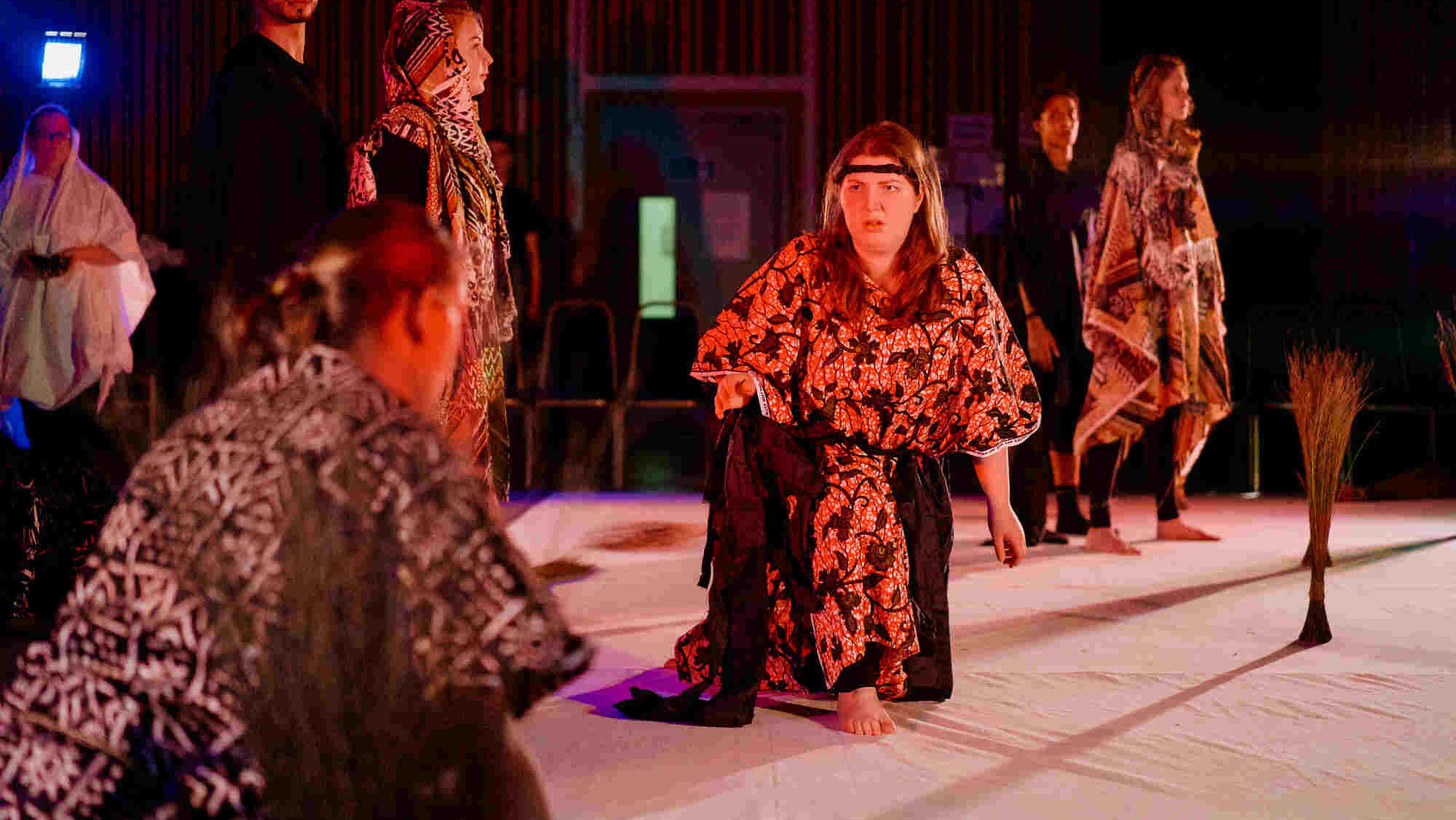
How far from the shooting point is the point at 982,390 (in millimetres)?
3818

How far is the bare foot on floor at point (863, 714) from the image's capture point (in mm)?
3646

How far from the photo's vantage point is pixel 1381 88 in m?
11.6

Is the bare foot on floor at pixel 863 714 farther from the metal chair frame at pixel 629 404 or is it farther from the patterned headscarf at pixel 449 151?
the metal chair frame at pixel 629 404

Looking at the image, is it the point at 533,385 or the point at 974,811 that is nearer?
the point at 974,811

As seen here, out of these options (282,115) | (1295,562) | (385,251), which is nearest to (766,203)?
(1295,562)

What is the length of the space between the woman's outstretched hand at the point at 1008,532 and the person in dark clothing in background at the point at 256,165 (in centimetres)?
166

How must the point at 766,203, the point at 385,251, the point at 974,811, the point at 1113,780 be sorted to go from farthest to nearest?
the point at 766,203 → the point at 1113,780 → the point at 974,811 → the point at 385,251

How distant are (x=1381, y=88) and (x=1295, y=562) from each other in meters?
6.36

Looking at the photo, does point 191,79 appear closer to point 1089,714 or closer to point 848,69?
point 848,69

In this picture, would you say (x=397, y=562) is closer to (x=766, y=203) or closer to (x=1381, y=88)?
(x=766, y=203)

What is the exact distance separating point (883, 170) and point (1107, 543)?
354cm

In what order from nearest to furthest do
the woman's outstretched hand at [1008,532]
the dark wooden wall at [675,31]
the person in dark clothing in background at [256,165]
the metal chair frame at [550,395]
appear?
the person in dark clothing in background at [256,165]
the woman's outstretched hand at [1008,532]
the metal chair frame at [550,395]
the dark wooden wall at [675,31]

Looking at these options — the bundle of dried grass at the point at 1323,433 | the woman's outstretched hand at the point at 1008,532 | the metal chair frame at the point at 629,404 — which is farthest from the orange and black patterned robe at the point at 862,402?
the metal chair frame at the point at 629,404

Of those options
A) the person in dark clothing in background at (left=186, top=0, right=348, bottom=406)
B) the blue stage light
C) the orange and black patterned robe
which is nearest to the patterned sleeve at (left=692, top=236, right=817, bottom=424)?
the orange and black patterned robe
